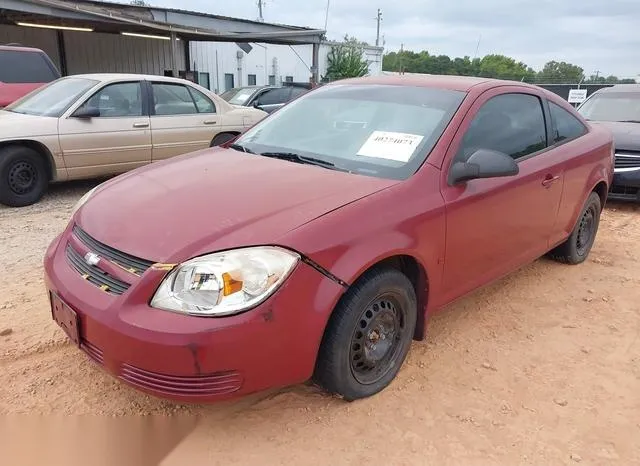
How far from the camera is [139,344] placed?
2.08 metres

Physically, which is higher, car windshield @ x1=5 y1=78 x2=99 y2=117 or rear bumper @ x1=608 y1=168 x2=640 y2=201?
car windshield @ x1=5 y1=78 x2=99 y2=117

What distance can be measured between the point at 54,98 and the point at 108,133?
83cm

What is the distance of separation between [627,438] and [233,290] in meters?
1.98

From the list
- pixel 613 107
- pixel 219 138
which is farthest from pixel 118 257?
pixel 613 107

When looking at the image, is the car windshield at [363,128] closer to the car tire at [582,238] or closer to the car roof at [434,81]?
the car roof at [434,81]

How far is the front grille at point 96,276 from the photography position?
2.24 m

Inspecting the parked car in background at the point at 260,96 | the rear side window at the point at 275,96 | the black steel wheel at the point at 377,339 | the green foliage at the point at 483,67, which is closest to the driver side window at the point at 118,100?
the black steel wheel at the point at 377,339

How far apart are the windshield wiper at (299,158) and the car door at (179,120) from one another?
13.8ft

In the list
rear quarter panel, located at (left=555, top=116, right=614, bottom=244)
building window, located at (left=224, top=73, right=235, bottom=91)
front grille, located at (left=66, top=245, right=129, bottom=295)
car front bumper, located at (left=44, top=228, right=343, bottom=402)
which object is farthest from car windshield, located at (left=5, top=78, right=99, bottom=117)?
building window, located at (left=224, top=73, right=235, bottom=91)

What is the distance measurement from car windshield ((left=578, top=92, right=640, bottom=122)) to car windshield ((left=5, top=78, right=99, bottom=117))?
7.19 meters

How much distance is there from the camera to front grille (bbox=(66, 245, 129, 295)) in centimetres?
224

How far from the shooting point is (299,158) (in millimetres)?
3117

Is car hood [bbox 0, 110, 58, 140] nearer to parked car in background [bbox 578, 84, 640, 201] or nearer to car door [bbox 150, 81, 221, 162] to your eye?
car door [bbox 150, 81, 221, 162]

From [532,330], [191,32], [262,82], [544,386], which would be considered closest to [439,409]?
[544,386]
